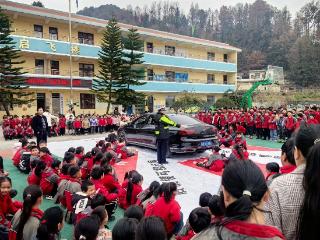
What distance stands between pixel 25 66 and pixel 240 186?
23848mm

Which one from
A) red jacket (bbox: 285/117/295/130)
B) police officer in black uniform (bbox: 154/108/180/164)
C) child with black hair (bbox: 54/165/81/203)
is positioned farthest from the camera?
red jacket (bbox: 285/117/295/130)

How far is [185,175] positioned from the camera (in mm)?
Result: 7523

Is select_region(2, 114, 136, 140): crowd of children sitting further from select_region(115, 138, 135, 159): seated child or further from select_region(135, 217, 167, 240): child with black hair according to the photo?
select_region(135, 217, 167, 240): child with black hair

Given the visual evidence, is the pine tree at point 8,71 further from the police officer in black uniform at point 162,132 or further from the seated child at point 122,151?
the police officer in black uniform at point 162,132

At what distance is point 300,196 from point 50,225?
2.50 metres

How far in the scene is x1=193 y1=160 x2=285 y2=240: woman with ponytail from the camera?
144 centimetres

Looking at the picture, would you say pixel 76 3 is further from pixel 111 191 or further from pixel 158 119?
pixel 111 191

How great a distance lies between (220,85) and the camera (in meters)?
35.9

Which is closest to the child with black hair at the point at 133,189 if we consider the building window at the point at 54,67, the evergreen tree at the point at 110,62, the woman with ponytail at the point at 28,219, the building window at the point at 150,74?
the woman with ponytail at the point at 28,219

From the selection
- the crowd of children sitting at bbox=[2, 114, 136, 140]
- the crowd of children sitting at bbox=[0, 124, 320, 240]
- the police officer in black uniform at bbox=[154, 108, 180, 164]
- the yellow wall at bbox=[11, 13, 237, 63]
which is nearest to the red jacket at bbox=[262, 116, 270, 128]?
the police officer in black uniform at bbox=[154, 108, 180, 164]

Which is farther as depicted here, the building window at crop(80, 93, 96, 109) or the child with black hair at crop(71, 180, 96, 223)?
the building window at crop(80, 93, 96, 109)

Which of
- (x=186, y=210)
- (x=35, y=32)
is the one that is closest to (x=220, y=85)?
(x=35, y=32)

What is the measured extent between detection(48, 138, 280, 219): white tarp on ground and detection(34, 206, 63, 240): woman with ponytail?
223 centimetres

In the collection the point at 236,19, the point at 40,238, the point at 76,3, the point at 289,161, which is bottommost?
the point at 40,238
